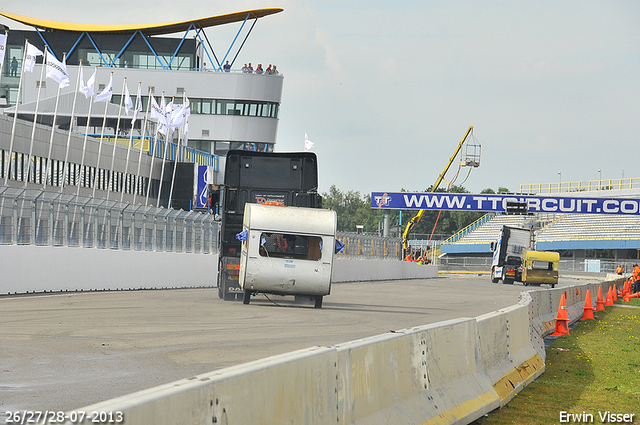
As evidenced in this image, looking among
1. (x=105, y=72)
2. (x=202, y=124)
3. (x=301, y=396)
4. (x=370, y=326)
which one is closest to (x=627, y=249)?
(x=202, y=124)

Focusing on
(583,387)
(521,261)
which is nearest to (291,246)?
(583,387)

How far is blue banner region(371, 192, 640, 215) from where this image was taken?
→ 2581 inches

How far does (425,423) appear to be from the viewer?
6770 mm

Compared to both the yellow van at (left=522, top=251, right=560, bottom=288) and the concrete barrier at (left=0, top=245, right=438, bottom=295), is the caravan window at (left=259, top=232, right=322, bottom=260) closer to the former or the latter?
the concrete barrier at (left=0, top=245, right=438, bottom=295)

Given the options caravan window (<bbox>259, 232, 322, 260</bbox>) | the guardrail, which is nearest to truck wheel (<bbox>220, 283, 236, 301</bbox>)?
caravan window (<bbox>259, 232, 322, 260</bbox>)

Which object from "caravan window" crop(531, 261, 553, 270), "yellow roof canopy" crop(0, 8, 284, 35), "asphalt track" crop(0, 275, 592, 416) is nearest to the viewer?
"asphalt track" crop(0, 275, 592, 416)

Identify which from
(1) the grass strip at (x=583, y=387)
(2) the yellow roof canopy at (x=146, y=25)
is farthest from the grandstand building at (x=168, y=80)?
(1) the grass strip at (x=583, y=387)

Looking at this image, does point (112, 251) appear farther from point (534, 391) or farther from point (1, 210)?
point (534, 391)

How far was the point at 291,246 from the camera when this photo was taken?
67.2 ft

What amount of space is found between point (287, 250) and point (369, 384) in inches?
566

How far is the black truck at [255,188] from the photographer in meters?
22.4

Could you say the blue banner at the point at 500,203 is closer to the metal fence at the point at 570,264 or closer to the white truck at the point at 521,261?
the white truck at the point at 521,261

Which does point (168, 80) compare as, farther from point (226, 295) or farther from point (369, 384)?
point (369, 384)

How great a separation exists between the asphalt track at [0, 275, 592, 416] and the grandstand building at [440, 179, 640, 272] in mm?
56870
